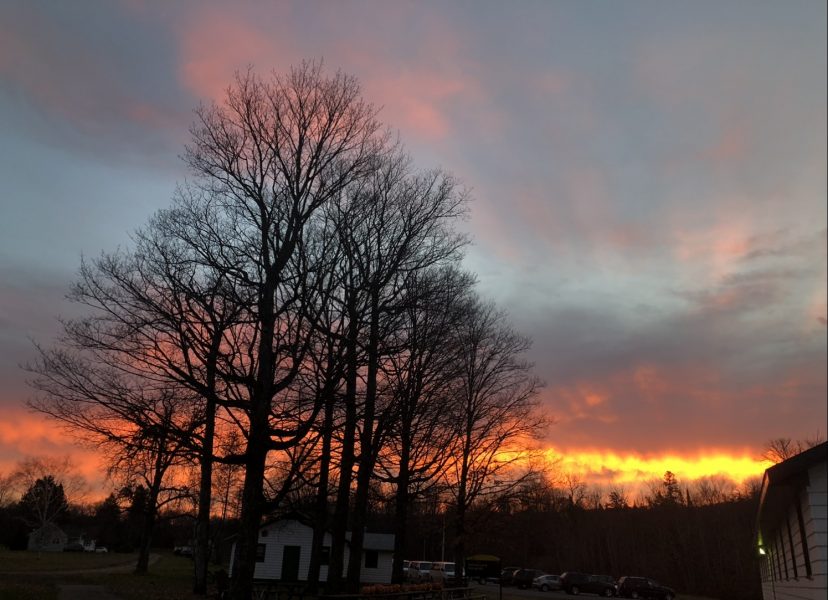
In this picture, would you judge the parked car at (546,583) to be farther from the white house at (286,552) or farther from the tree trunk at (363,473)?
the tree trunk at (363,473)

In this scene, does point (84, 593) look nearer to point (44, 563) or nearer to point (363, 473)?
point (363, 473)

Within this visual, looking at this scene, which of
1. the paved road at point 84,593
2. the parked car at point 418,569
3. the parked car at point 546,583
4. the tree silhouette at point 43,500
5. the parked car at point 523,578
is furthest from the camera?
the tree silhouette at point 43,500

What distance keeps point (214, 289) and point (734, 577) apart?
158 ft

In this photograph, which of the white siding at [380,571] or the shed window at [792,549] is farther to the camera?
the white siding at [380,571]

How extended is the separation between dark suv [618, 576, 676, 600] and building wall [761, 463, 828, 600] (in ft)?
102

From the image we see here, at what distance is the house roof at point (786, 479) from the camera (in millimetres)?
7832

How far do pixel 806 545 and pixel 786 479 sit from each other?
127cm

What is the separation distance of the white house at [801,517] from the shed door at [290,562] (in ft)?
105

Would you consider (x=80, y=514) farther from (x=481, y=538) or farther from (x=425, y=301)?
(x=425, y=301)

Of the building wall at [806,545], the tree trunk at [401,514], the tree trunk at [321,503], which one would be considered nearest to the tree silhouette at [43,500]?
the tree trunk at [321,503]

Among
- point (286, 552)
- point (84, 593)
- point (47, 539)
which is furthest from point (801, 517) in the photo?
point (47, 539)

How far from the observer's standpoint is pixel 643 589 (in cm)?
4191

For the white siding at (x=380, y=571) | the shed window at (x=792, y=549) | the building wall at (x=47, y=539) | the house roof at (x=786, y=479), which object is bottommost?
the building wall at (x=47, y=539)

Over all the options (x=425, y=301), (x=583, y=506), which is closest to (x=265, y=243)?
(x=425, y=301)
